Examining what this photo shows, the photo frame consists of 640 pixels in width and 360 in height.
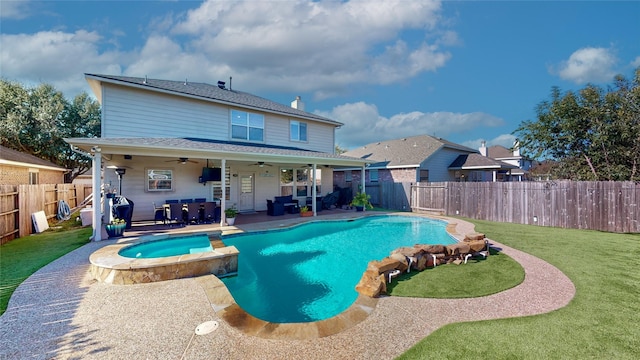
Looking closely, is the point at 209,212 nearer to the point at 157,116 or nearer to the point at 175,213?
the point at 175,213

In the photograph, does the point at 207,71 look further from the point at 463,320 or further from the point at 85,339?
the point at 463,320

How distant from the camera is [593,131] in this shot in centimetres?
1425

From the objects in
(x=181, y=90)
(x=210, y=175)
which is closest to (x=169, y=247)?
(x=210, y=175)

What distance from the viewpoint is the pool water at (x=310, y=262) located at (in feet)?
16.2

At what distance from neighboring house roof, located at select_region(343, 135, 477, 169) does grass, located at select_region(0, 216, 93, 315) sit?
51.9 feet

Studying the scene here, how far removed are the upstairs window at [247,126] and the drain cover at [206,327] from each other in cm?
1183

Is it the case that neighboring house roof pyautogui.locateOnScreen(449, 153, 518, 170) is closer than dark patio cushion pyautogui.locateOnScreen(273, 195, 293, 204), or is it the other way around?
dark patio cushion pyautogui.locateOnScreen(273, 195, 293, 204)

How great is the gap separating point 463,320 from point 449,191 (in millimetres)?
12815

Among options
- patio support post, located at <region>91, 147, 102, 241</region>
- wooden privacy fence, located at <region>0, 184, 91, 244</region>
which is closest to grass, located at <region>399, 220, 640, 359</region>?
patio support post, located at <region>91, 147, 102, 241</region>

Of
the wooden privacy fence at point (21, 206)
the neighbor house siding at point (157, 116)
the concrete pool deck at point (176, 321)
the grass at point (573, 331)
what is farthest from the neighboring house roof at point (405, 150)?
the wooden privacy fence at point (21, 206)

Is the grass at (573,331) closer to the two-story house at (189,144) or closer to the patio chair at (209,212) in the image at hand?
the two-story house at (189,144)

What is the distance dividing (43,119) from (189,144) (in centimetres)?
1913

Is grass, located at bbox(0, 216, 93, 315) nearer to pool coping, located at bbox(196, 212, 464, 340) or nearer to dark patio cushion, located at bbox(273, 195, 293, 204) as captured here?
pool coping, located at bbox(196, 212, 464, 340)

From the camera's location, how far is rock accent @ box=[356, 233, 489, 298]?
4.70m
